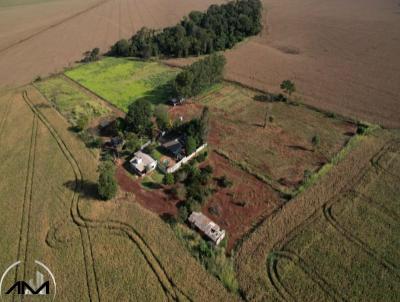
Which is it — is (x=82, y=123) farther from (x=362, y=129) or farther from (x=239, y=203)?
(x=362, y=129)

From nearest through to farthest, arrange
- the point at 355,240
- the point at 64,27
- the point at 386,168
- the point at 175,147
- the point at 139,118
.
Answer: the point at 355,240 → the point at 386,168 → the point at 175,147 → the point at 139,118 → the point at 64,27

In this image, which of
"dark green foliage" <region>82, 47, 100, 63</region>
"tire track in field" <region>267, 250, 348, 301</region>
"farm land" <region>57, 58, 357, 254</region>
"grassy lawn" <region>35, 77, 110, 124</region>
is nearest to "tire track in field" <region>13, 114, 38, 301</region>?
"grassy lawn" <region>35, 77, 110, 124</region>

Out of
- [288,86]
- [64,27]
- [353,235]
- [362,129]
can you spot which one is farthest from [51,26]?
[353,235]

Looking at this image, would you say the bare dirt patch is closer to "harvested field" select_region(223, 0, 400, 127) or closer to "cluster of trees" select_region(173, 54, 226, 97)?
"cluster of trees" select_region(173, 54, 226, 97)

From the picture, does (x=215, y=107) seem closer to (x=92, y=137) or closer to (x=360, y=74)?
(x=92, y=137)

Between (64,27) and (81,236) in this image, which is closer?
(81,236)
